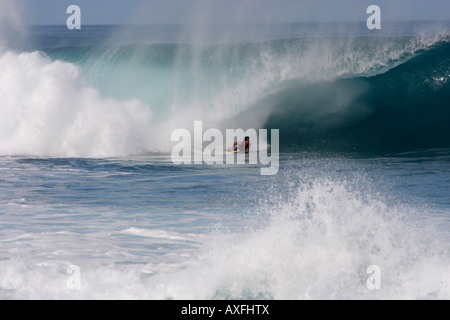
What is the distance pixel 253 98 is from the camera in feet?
52.2

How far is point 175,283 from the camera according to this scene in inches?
230

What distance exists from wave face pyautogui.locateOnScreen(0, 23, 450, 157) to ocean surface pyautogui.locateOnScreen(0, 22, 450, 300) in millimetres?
46

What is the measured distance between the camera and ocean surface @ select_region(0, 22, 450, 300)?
6.03 meters

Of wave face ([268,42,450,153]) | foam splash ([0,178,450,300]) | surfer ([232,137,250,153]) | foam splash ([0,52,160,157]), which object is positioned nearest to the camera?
foam splash ([0,178,450,300])

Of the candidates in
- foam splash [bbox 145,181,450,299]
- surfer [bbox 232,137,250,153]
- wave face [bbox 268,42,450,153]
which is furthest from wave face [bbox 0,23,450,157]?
foam splash [bbox 145,181,450,299]

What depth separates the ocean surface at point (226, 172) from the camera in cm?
603

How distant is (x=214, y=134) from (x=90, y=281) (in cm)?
913

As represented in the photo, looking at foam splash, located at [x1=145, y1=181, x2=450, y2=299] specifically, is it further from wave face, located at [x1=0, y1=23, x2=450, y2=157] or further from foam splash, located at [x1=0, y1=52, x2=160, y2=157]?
foam splash, located at [x1=0, y1=52, x2=160, y2=157]

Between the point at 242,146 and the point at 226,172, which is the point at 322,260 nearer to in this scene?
the point at 226,172

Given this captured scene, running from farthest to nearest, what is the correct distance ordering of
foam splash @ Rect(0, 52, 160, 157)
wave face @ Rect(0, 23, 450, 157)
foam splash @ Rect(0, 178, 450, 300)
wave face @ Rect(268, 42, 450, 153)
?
1. wave face @ Rect(268, 42, 450, 153)
2. wave face @ Rect(0, 23, 450, 157)
3. foam splash @ Rect(0, 52, 160, 157)
4. foam splash @ Rect(0, 178, 450, 300)

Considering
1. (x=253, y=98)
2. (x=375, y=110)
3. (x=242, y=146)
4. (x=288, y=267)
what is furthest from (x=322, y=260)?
(x=375, y=110)

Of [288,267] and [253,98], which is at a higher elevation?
[253,98]

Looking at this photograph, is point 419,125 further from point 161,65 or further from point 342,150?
point 161,65

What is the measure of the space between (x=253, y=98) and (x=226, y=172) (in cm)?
516
